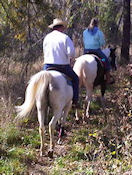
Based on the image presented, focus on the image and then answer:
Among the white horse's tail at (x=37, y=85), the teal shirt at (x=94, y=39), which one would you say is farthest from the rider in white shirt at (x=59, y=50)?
the teal shirt at (x=94, y=39)

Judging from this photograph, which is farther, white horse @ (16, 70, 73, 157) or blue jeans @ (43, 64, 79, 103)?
blue jeans @ (43, 64, 79, 103)

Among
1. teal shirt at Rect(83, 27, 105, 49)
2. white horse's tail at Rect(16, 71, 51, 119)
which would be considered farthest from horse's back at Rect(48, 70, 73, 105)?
teal shirt at Rect(83, 27, 105, 49)

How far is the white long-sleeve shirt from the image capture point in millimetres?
6285

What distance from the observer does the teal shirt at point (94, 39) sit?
343 inches

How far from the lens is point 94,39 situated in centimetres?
881

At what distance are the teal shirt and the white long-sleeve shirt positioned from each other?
2.51 metres

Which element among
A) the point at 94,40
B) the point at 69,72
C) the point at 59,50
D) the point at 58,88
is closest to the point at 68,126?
the point at 69,72

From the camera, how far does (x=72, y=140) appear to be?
273 inches

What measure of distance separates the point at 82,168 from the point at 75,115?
13.1 feet

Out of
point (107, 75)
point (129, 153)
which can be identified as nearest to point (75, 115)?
point (107, 75)

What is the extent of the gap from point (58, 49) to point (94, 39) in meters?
2.76

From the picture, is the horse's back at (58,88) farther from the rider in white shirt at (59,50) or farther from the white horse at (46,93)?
the rider in white shirt at (59,50)

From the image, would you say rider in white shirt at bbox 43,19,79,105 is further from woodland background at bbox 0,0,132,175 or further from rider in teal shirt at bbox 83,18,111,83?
rider in teal shirt at bbox 83,18,111,83

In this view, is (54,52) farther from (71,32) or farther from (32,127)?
(71,32)
